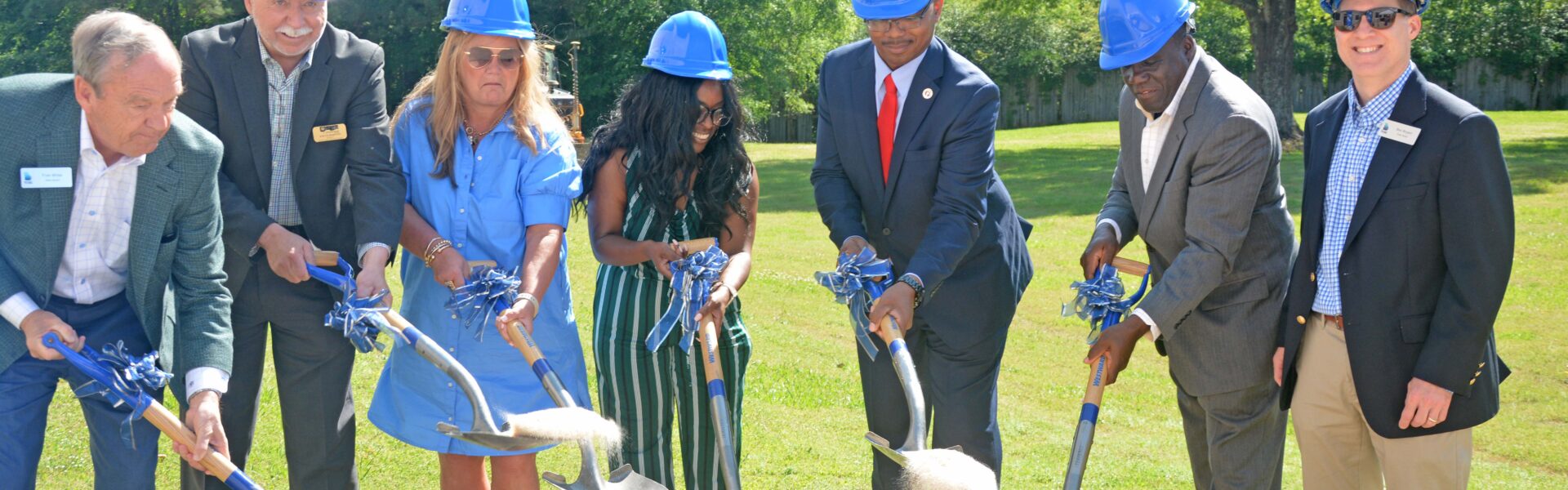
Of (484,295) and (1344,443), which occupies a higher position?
(484,295)

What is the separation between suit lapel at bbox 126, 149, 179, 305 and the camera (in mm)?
3682

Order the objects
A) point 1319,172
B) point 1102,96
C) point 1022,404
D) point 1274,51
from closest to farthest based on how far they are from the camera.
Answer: point 1319,172 → point 1022,404 → point 1274,51 → point 1102,96

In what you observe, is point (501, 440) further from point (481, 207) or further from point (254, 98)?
point (254, 98)

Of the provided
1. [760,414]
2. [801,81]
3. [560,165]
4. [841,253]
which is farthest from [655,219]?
[801,81]

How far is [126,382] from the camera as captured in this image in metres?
3.57

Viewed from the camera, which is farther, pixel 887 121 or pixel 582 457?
pixel 887 121

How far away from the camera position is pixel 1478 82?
39500 millimetres

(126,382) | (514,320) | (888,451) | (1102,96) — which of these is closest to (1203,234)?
(888,451)

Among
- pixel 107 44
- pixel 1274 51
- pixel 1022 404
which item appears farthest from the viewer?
pixel 1274 51

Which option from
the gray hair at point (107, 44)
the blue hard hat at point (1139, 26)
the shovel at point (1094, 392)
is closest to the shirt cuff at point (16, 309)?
the gray hair at point (107, 44)

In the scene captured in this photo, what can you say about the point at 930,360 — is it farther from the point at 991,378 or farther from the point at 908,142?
the point at 908,142

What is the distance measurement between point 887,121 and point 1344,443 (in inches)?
72.1

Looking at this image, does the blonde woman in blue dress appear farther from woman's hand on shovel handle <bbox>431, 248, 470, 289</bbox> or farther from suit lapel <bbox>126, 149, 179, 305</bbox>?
suit lapel <bbox>126, 149, 179, 305</bbox>

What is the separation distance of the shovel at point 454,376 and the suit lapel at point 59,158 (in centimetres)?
73
